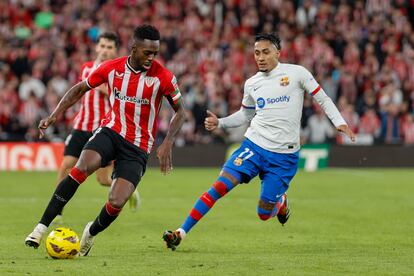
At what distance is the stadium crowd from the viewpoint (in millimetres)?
24109

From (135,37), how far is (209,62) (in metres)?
16.8

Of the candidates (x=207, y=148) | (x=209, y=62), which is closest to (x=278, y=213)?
(x=207, y=148)

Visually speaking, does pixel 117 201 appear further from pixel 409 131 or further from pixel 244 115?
pixel 409 131

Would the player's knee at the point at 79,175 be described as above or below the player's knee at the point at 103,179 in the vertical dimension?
above

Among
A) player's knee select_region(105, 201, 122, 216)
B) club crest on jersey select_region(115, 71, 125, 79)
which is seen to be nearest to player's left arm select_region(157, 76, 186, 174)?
club crest on jersey select_region(115, 71, 125, 79)

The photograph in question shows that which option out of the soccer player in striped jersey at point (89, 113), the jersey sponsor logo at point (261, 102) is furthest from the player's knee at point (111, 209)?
the soccer player in striped jersey at point (89, 113)

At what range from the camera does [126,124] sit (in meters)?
9.57

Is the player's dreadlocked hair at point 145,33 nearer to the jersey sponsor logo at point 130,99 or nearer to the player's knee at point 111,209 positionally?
the jersey sponsor logo at point 130,99

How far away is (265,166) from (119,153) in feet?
5.56

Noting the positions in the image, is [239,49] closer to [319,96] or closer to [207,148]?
[207,148]

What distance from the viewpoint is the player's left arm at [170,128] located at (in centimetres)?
933

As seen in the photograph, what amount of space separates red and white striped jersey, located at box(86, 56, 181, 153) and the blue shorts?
1021mm

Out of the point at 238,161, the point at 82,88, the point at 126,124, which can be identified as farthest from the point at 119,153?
the point at 238,161

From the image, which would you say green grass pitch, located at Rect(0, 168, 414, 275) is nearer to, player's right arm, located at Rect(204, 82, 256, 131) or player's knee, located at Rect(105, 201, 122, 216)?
player's knee, located at Rect(105, 201, 122, 216)
